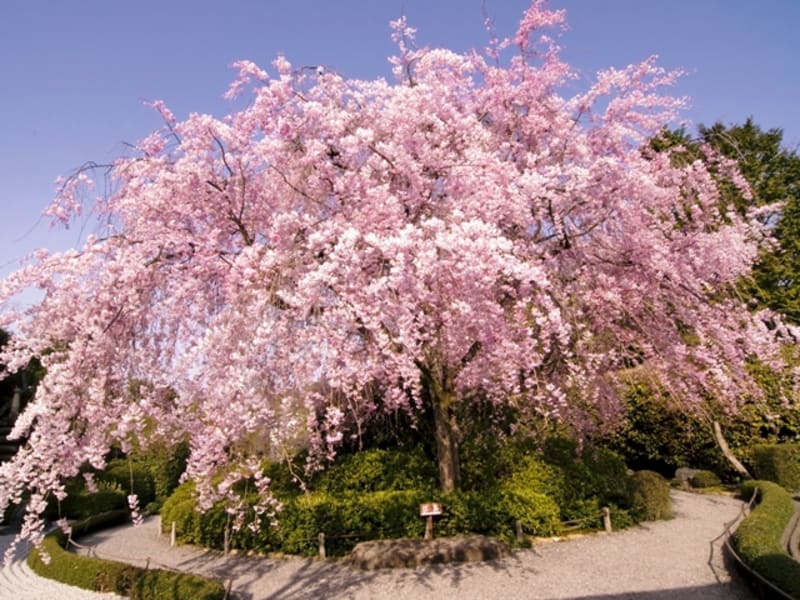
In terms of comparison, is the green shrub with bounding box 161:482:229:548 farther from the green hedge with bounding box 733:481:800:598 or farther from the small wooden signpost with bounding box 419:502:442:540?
the green hedge with bounding box 733:481:800:598

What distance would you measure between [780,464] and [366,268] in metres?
13.7

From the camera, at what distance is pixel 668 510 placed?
461 inches

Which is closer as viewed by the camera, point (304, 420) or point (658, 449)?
point (304, 420)

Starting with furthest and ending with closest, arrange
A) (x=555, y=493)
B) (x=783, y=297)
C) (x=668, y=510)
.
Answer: (x=783, y=297), (x=668, y=510), (x=555, y=493)

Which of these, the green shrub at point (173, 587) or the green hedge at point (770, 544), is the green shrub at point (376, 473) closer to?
the green shrub at point (173, 587)

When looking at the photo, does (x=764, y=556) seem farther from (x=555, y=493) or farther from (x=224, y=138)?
(x=224, y=138)

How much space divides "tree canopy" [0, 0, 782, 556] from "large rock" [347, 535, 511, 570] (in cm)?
219

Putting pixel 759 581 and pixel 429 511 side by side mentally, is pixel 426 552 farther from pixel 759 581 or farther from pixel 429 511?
pixel 759 581

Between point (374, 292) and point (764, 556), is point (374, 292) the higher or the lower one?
the higher one

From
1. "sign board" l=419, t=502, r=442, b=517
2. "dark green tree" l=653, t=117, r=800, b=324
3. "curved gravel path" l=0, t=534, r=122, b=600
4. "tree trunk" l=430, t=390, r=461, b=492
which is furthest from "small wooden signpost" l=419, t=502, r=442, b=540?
"dark green tree" l=653, t=117, r=800, b=324

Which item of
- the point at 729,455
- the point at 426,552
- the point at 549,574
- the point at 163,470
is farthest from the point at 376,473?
the point at 163,470

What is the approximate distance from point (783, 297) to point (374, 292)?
904 inches

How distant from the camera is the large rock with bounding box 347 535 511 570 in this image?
8.86m

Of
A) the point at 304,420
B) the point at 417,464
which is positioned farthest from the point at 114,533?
the point at 304,420
